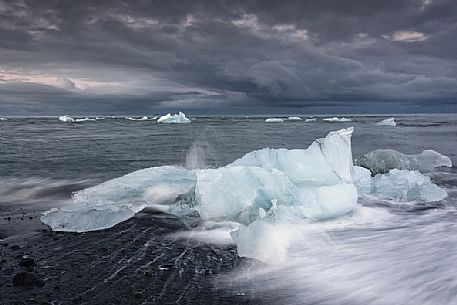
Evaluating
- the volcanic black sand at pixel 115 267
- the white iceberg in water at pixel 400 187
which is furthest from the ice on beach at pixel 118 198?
the white iceberg in water at pixel 400 187

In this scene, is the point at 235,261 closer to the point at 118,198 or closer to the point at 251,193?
the point at 251,193

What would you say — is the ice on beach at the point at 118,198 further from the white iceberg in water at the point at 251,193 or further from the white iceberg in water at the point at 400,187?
the white iceberg in water at the point at 400,187

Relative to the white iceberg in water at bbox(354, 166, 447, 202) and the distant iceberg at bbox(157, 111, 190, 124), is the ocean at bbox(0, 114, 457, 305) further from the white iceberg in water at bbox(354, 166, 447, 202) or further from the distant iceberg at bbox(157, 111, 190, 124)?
the distant iceberg at bbox(157, 111, 190, 124)

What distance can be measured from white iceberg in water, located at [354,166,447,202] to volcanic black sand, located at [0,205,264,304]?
4462 mm

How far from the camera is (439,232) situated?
5777 millimetres

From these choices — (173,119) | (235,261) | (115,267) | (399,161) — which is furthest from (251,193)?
(173,119)

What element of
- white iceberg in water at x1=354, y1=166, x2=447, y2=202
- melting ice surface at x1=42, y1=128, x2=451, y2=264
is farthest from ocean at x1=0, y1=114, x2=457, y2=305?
white iceberg in water at x1=354, y1=166, x2=447, y2=202

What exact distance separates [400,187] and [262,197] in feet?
11.7

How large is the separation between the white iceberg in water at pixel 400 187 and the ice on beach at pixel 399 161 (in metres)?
2.92

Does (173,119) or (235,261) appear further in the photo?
(173,119)

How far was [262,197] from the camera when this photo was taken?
241 inches

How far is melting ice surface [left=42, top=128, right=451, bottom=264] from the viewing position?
5.45 m

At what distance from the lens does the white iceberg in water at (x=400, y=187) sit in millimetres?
7914

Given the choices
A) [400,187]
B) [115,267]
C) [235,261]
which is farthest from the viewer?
[400,187]
